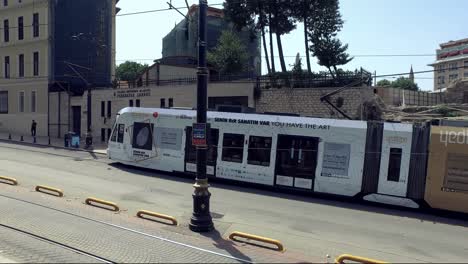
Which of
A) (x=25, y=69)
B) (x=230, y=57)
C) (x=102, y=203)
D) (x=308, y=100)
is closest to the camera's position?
(x=102, y=203)

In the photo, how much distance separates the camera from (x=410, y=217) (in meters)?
14.3

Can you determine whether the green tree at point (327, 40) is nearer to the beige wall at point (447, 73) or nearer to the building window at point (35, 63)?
the building window at point (35, 63)

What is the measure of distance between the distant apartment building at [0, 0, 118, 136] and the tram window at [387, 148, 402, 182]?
3038 cm

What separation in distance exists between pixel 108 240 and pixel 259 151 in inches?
371

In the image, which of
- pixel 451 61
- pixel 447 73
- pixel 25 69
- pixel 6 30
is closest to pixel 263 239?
pixel 25 69

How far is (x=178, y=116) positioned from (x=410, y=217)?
10.1 meters

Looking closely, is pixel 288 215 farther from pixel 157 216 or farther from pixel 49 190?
pixel 49 190

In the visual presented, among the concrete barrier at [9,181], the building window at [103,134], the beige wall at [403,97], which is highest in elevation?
the beige wall at [403,97]

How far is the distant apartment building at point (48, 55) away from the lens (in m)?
42.6

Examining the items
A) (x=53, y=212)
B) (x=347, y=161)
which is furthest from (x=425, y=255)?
(x=53, y=212)

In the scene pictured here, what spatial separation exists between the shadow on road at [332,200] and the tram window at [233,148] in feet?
3.53

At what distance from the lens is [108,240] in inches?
364

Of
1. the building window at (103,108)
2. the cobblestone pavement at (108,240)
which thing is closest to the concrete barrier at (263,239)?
the cobblestone pavement at (108,240)

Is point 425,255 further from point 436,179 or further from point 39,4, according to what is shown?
point 39,4
